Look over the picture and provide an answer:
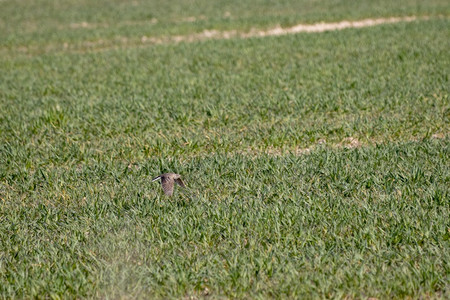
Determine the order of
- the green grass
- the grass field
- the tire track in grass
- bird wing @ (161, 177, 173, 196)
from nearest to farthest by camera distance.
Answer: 1. the grass field
2. bird wing @ (161, 177, 173, 196)
3. the tire track in grass
4. the green grass

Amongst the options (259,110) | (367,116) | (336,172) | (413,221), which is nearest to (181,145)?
(259,110)

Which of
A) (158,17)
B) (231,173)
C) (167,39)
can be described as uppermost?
(158,17)

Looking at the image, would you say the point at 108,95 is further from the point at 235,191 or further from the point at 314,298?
the point at 314,298

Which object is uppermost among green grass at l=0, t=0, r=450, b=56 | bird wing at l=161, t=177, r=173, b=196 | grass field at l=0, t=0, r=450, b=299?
green grass at l=0, t=0, r=450, b=56

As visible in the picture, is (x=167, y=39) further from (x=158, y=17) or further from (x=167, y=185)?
(x=167, y=185)

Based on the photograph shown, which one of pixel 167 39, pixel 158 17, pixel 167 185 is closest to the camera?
pixel 167 185

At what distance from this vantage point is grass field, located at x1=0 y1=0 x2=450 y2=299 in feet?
14.2

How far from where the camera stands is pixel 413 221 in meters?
4.92

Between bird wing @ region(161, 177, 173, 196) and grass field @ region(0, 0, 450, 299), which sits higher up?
bird wing @ region(161, 177, 173, 196)

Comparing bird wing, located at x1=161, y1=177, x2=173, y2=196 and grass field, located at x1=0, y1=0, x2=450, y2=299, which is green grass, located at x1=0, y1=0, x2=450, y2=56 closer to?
grass field, located at x1=0, y1=0, x2=450, y2=299

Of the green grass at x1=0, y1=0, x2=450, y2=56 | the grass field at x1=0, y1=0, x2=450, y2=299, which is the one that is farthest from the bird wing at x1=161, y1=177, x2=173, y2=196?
the green grass at x1=0, y1=0, x2=450, y2=56

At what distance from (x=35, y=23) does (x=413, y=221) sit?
21613 millimetres

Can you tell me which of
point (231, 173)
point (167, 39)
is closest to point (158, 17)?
point (167, 39)

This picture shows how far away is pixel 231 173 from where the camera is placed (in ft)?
21.0
